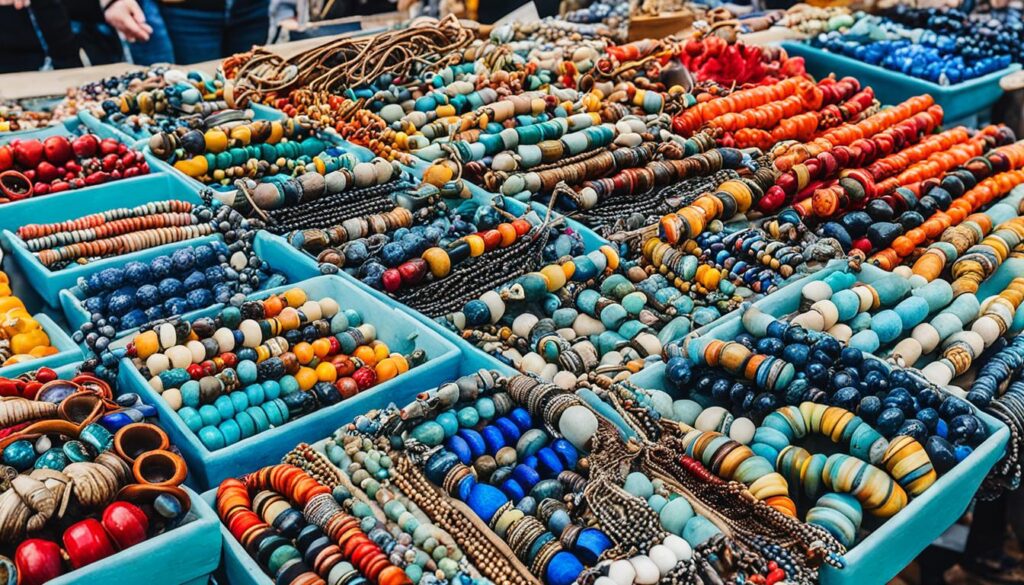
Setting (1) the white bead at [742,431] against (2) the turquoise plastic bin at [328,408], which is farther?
(1) the white bead at [742,431]

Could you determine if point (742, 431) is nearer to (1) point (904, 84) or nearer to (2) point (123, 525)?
(2) point (123, 525)

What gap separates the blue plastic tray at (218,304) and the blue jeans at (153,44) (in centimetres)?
214

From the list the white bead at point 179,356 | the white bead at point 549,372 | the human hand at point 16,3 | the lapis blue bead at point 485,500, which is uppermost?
the human hand at point 16,3

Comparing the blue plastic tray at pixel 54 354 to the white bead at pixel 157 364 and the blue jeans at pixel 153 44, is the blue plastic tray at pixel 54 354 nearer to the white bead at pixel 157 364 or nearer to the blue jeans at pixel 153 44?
the white bead at pixel 157 364

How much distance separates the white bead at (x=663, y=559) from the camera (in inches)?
45.6

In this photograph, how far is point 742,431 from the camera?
1.45 metres

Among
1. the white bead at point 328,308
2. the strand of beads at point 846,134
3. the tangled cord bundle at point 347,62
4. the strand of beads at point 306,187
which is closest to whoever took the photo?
the white bead at point 328,308

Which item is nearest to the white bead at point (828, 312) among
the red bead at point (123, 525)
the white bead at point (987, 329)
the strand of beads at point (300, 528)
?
the white bead at point (987, 329)

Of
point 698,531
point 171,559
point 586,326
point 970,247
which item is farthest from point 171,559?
point 970,247

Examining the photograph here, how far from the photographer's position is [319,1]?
4.95m

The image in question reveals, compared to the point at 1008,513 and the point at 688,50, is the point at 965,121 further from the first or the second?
the point at 1008,513

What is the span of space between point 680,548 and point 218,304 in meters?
0.99

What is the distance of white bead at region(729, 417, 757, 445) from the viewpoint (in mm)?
1448

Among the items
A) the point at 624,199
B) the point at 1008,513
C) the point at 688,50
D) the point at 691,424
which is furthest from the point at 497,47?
the point at 1008,513
